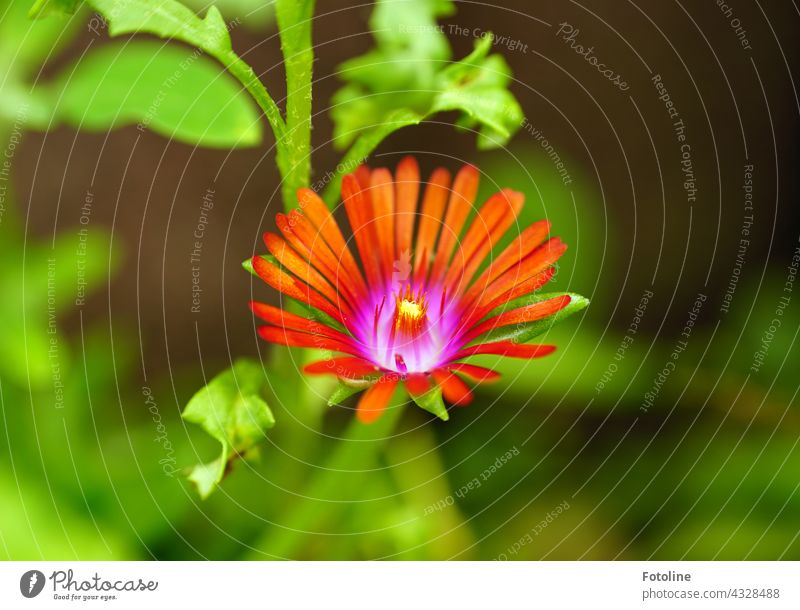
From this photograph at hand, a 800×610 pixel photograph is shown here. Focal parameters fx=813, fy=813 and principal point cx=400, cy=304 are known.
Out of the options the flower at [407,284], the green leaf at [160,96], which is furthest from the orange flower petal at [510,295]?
the green leaf at [160,96]

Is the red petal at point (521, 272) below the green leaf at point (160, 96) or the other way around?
below

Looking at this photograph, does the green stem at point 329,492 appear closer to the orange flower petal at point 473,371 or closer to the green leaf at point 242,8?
the orange flower petal at point 473,371

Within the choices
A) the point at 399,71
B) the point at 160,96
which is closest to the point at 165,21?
the point at 160,96

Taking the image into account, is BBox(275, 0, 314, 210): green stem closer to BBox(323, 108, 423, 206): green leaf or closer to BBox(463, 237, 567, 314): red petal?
BBox(323, 108, 423, 206): green leaf

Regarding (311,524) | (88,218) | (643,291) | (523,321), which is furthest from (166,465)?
(643,291)
